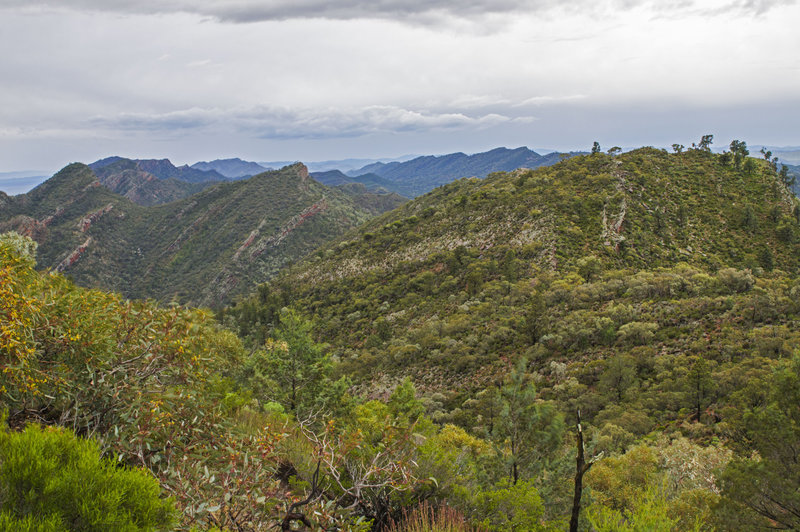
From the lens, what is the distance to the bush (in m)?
2.69

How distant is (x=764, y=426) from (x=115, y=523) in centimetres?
899

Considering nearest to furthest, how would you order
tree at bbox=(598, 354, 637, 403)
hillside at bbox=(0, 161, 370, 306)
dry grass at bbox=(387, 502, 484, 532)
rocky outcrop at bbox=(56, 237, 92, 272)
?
1. dry grass at bbox=(387, 502, 484, 532)
2. tree at bbox=(598, 354, 637, 403)
3. hillside at bbox=(0, 161, 370, 306)
4. rocky outcrop at bbox=(56, 237, 92, 272)

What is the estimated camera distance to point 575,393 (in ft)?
75.3

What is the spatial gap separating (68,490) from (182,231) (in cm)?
15622

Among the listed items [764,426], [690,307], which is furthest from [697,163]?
[764,426]

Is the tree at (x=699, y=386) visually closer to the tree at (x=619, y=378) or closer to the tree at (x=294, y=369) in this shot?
the tree at (x=619, y=378)

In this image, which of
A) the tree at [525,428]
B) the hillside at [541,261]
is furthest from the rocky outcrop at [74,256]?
the tree at [525,428]

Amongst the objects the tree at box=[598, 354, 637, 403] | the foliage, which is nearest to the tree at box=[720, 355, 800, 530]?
the foliage

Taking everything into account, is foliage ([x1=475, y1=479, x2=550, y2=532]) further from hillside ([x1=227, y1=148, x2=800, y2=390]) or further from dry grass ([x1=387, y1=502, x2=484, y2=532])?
hillside ([x1=227, y1=148, x2=800, y2=390])

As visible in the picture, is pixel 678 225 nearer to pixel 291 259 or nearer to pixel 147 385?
pixel 147 385

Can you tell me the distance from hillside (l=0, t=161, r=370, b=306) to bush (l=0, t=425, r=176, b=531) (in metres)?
101

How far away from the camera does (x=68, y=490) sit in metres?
2.79

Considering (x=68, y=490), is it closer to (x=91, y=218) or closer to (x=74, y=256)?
(x=74, y=256)

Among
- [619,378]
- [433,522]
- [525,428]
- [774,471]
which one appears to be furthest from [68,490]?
[619,378]
